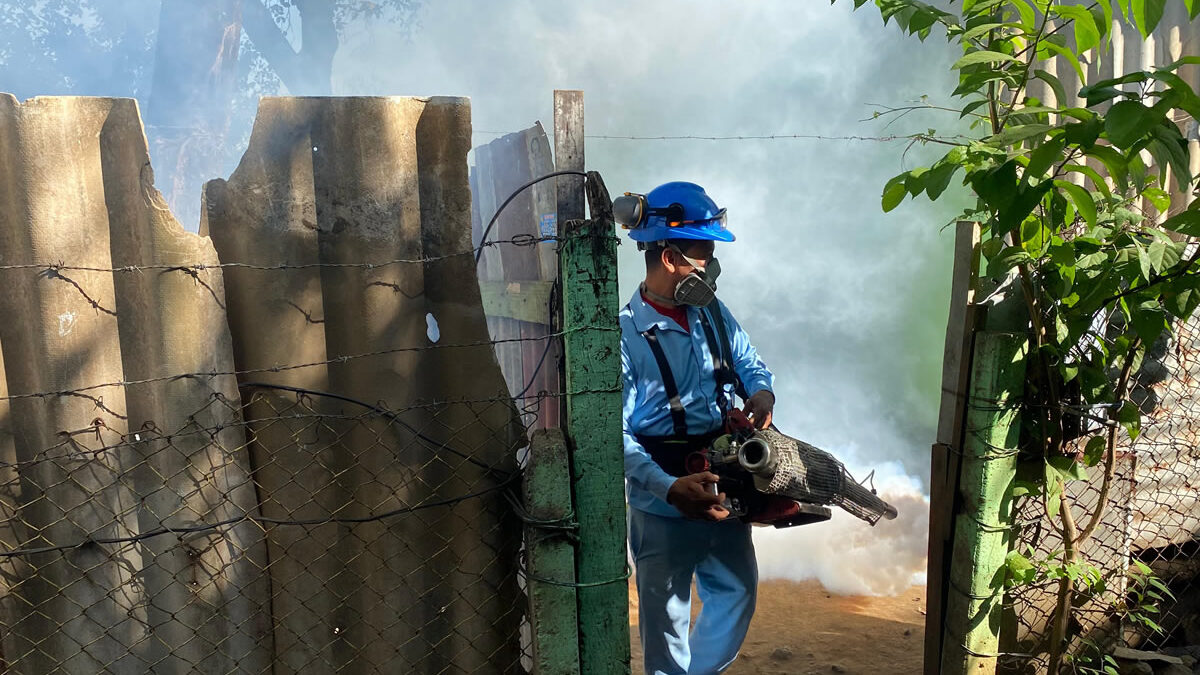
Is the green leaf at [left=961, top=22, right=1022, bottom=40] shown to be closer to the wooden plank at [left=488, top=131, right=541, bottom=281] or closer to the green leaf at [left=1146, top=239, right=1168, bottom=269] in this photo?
the green leaf at [left=1146, top=239, right=1168, bottom=269]

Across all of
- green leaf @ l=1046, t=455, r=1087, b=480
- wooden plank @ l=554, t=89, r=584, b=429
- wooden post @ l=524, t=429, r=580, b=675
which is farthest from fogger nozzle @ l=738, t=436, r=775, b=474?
green leaf @ l=1046, t=455, r=1087, b=480

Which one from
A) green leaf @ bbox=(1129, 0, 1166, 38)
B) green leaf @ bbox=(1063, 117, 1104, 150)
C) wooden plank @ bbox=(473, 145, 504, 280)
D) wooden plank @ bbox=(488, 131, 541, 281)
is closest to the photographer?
green leaf @ bbox=(1129, 0, 1166, 38)

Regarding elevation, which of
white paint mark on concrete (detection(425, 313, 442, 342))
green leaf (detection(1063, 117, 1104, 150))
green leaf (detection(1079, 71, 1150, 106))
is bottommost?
white paint mark on concrete (detection(425, 313, 442, 342))

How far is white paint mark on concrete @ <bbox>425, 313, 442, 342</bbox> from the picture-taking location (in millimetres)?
2674

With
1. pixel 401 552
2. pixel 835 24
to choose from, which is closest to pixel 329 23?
pixel 835 24

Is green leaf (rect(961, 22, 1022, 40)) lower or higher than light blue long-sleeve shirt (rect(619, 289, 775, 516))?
higher

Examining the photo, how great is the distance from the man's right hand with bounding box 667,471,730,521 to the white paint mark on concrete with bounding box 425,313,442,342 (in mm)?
1150

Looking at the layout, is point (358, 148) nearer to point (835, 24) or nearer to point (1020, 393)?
point (1020, 393)

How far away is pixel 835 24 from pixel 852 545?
18.3 feet

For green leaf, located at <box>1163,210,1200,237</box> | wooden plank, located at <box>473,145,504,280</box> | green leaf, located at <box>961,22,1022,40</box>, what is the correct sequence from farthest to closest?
wooden plank, located at <box>473,145,504,280</box> → green leaf, located at <box>961,22,1022,40</box> → green leaf, located at <box>1163,210,1200,237</box>

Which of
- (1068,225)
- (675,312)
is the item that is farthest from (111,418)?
(1068,225)

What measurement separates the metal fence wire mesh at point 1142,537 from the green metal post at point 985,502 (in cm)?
17

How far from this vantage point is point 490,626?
276cm

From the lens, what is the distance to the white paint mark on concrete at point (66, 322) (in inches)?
91.7
